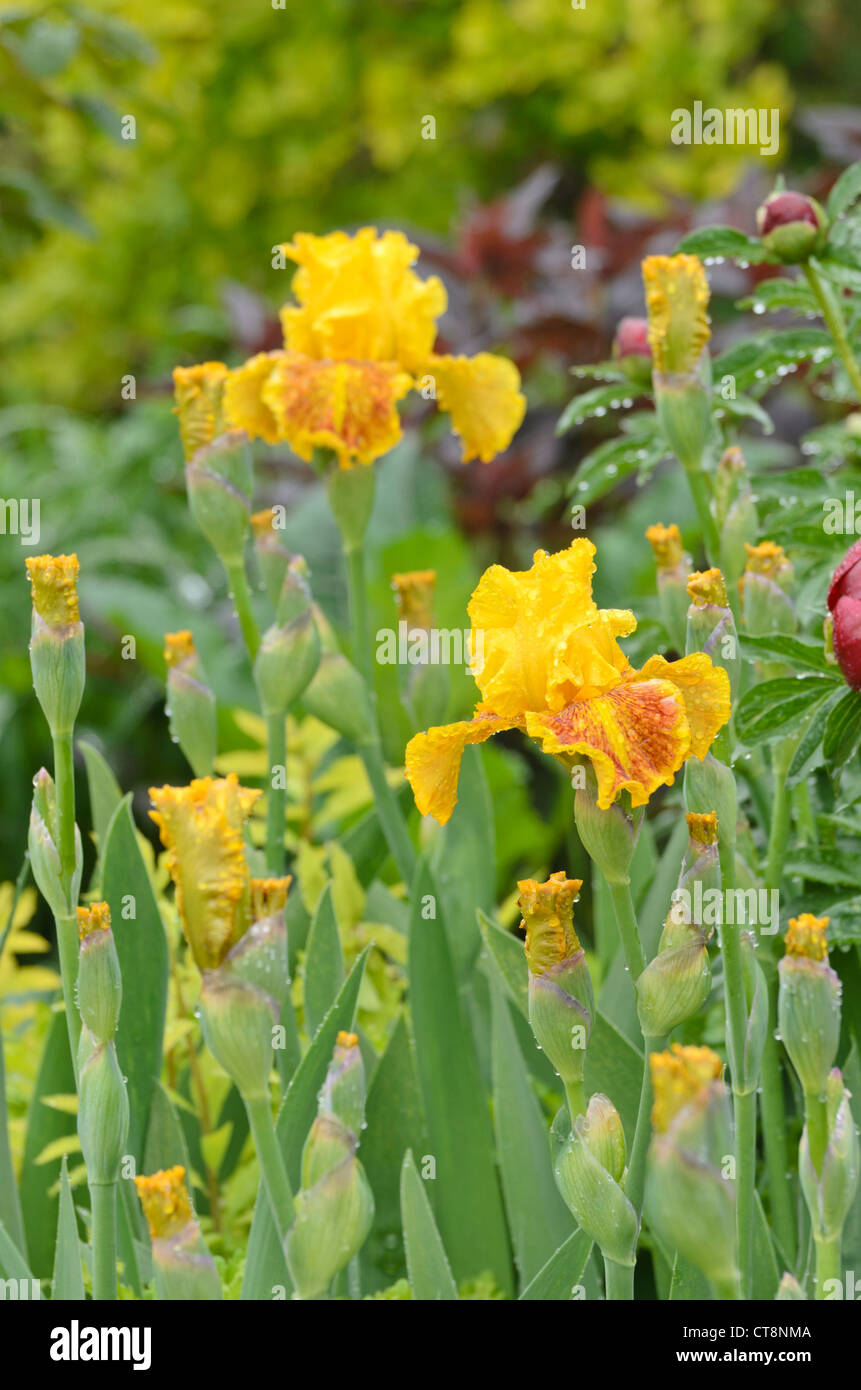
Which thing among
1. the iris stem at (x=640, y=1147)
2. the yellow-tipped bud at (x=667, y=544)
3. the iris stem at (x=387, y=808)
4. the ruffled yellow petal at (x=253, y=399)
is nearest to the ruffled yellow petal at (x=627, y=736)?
the iris stem at (x=640, y=1147)

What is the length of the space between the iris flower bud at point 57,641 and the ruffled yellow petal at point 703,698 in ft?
0.97

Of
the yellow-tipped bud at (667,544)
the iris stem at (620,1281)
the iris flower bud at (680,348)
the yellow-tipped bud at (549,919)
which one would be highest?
the iris flower bud at (680,348)

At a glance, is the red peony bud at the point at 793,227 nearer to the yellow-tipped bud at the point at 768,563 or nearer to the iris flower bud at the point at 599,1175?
the yellow-tipped bud at the point at 768,563

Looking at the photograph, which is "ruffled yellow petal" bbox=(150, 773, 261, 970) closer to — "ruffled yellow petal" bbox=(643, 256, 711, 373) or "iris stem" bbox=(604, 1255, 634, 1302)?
"iris stem" bbox=(604, 1255, 634, 1302)

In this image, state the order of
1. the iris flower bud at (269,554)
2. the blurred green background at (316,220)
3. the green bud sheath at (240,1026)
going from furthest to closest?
the blurred green background at (316,220)
the iris flower bud at (269,554)
the green bud sheath at (240,1026)

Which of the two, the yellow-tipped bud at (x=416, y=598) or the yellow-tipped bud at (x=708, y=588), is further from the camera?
the yellow-tipped bud at (x=416, y=598)

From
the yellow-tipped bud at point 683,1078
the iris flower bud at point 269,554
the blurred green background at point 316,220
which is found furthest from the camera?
the blurred green background at point 316,220

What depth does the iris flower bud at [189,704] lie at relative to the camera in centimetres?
88

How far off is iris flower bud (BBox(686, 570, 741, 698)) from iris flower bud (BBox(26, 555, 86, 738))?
0.30m

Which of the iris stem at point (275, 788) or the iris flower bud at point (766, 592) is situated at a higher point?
the iris flower bud at point (766, 592)

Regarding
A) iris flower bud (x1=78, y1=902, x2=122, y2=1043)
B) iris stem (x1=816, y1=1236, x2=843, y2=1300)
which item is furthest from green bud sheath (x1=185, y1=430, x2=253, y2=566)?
iris stem (x1=816, y1=1236, x2=843, y2=1300)

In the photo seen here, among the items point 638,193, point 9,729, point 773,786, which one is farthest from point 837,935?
point 638,193

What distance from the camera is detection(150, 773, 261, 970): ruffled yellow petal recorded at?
1.88 feet

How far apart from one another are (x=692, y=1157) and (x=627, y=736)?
204 mm
